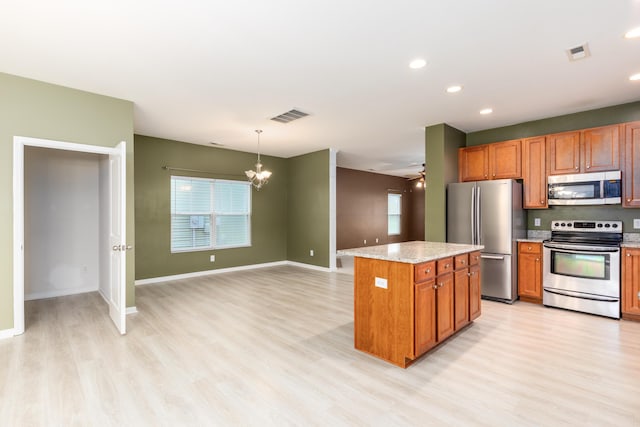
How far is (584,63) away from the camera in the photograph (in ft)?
9.84

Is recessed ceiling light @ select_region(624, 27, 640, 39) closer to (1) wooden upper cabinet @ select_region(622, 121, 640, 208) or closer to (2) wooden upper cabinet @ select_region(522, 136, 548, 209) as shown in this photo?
(1) wooden upper cabinet @ select_region(622, 121, 640, 208)

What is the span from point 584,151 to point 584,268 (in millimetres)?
1569

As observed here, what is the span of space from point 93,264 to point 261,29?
479 centimetres

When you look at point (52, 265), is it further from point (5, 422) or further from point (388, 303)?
point (388, 303)

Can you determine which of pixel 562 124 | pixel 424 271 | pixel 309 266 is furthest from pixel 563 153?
pixel 309 266

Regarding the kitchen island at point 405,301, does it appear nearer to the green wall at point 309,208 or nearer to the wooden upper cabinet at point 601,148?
the wooden upper cabinet at point 601,148

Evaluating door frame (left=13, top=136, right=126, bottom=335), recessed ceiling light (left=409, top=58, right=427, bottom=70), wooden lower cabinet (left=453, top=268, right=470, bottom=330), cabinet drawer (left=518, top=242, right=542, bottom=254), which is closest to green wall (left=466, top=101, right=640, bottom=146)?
cabinet drawer (left=518, top=242, right=542, bottom=254)

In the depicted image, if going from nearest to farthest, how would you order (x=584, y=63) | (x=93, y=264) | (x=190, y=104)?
1. (x=584, y=63)
2. (x=190, y=104)
3. (x=93, y=264)

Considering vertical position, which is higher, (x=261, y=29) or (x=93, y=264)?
(x=261, y=29)

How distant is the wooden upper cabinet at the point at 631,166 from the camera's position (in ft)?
12.5

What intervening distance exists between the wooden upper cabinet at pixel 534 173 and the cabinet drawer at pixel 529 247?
0.61m

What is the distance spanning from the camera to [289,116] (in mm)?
4637

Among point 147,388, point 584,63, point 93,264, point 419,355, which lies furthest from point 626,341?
point 93,264

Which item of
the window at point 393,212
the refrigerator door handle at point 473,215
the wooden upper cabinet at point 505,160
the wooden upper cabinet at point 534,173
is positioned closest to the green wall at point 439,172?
the refrigerator door handle at point 473,215
